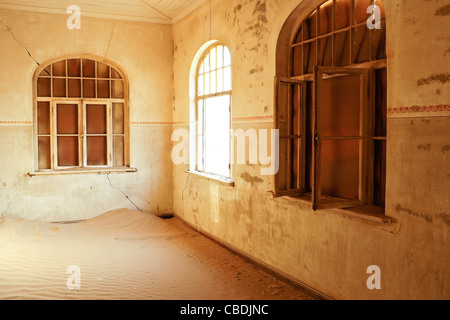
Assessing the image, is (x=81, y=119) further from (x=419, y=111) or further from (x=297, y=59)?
(x=419, y=111)

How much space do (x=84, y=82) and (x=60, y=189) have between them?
1.92 meters

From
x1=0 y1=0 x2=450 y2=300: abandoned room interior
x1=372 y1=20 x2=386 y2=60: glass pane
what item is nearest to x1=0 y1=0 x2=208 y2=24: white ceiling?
x1=0 y1=0 x2=450 y2=300: abandoned room interior

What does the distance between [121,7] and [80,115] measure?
1991 millimetres

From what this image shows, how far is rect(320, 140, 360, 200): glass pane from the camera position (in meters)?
3.84

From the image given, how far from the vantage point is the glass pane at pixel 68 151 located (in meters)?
7.34

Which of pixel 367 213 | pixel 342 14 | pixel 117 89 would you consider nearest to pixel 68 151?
pixel 117 89

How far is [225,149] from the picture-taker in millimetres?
6359

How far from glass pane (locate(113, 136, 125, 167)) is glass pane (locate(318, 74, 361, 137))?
4572 millimetres

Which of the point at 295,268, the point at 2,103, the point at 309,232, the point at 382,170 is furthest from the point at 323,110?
the point at 2,103

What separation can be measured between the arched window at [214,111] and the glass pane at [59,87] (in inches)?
92.9

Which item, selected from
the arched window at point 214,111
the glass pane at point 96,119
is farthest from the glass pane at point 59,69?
the arched window at point 214,111

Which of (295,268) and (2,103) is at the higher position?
(2,103)
